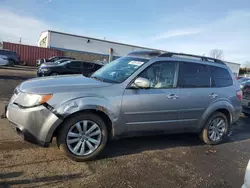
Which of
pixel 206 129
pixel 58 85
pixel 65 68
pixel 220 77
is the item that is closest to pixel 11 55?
pixel 65 68

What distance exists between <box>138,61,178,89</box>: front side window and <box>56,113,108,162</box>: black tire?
1.13 m

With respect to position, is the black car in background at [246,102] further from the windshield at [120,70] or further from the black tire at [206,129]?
the windshield at [120,70]

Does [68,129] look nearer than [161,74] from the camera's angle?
Yes

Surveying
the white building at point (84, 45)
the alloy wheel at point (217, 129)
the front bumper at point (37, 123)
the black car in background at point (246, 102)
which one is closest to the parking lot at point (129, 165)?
the alloy wheel at point (217, 129)

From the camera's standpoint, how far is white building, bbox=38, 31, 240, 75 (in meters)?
33.1

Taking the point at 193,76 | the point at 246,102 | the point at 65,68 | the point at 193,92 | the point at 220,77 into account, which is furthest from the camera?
the point at 65,68

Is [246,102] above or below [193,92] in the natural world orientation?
below

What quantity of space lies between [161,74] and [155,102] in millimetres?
599

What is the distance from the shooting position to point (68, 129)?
3.56m

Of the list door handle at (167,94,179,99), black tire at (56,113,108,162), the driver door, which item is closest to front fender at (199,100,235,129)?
the driver door

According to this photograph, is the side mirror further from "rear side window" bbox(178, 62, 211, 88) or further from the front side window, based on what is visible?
"rear side window" bbox(178, 62, 211, 88)

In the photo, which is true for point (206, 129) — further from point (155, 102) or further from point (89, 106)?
point (89, 106)

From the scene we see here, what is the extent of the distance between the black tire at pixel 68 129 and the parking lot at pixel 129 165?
107 mm

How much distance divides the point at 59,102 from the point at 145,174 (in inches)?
67.4
